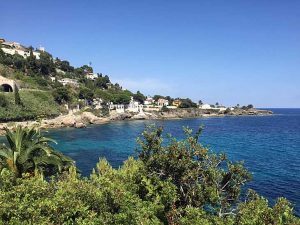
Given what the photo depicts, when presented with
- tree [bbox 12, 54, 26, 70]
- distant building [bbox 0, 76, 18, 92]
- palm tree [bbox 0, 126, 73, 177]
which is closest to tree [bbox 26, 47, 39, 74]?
tree [bbox 12, 54, 26, 70]

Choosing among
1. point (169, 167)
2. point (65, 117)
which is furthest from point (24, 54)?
point (169, 167)

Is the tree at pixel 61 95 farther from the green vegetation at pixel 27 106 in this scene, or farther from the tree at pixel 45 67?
the tree at pixel 45 67

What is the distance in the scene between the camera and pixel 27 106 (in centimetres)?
11981

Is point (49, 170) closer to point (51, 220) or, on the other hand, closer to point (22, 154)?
point (22, 154)

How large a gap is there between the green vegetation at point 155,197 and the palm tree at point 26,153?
5736 millimetres

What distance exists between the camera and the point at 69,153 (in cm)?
6875

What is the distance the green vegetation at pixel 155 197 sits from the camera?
12.9 metres

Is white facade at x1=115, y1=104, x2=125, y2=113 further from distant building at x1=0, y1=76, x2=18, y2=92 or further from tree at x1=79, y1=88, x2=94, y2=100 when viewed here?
distant building at x1=0, y1=76, x2=18, y2=92

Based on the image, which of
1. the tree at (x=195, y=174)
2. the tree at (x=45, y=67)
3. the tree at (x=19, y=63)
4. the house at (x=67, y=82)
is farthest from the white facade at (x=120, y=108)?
the tree at (x=195, y=174)

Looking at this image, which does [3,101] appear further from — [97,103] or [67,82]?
[67,82]

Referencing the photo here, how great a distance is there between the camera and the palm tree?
2388 centimetres

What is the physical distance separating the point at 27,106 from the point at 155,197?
113 metres

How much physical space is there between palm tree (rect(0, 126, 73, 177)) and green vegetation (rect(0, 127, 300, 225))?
226 inches

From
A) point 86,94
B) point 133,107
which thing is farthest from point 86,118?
point 133,107
